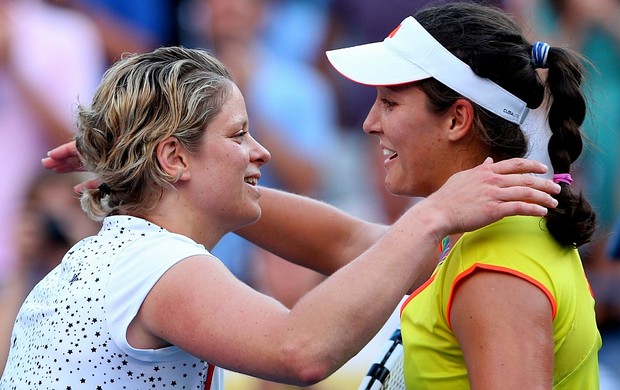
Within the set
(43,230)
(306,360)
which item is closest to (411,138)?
(306,360)

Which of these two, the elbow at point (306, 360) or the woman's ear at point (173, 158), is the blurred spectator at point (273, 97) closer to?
the woman's ear at point (173, 158)

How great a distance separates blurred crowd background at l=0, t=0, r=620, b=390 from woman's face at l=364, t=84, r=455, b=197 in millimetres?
2356

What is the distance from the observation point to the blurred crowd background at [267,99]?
5.12 m

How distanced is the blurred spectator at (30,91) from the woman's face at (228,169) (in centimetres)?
275

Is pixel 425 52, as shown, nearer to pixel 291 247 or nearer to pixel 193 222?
pixel 193 222

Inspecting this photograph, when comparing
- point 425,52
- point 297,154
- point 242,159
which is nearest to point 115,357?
point 242,159

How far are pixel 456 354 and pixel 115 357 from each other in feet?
2.69

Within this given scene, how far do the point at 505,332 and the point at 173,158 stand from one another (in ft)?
3.07

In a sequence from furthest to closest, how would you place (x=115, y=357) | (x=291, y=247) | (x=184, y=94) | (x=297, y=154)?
(x=297, y=154), (x=291, y=247), (x=184, y=94), (x=115, y=357)

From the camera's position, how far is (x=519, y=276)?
2352 mm

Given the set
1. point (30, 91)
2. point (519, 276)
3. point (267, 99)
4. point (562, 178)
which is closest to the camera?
point (519, 276)

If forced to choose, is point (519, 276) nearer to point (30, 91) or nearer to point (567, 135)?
point (567, 135)

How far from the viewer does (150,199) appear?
261 cm

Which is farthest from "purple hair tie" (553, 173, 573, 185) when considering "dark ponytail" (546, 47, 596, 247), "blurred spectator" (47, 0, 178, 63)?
"blurred spectator" (47, 0, 178, 63)
